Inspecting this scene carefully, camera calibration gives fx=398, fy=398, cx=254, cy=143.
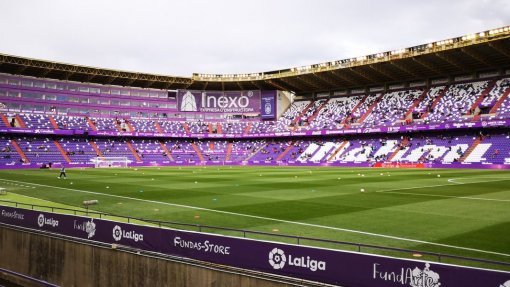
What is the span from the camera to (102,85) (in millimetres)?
93500

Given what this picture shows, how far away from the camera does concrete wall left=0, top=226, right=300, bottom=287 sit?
1073 centimetres

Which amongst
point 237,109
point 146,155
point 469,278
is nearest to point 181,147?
point 146,155

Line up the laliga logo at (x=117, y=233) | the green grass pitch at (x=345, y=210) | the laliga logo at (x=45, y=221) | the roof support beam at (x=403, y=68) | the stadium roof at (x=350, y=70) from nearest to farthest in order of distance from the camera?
the laliga logo at (x=117, y=233)
the green grass pitch at (x=345, y=210)
the laliga logo at (x=45, y=221)
the stadium roof at (x=350, y=70)
the roof support beam at (x=403, y=68)

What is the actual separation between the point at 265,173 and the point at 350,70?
120 feet

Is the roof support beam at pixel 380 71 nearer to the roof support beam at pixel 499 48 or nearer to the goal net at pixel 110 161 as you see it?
the roof support beam at pixel 499 48

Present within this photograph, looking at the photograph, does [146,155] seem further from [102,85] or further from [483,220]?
[483,220]

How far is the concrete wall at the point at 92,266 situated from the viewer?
10727 mm

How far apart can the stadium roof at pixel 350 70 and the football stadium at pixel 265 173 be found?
1.42 feet

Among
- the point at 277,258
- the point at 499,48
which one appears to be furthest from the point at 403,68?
the point at 277,258

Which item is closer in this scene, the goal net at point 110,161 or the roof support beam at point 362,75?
the goal net at point 110,161

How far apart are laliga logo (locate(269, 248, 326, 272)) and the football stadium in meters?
0.03

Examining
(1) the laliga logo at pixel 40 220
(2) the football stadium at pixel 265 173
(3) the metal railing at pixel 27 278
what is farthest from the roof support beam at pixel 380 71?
(3) the metal railing at pixel 27 278

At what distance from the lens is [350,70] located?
78.2 m

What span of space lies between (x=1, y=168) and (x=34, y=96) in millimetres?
24739
